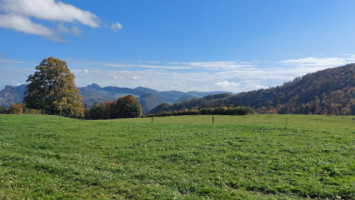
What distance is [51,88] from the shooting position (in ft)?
184

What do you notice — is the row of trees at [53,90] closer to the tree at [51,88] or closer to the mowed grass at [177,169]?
the tree at [51,88]

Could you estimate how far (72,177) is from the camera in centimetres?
1156

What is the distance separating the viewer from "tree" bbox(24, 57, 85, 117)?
2147 inches

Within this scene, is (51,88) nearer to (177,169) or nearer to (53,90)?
(53,90)

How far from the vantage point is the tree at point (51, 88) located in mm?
54531

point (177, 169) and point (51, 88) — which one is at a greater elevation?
point (51, 88)

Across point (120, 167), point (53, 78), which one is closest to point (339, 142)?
point (120, 167)

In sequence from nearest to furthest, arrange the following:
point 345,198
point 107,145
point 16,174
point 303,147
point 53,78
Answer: point 345,198, point 16,174, point 303,147, point 107,145, point 53,78

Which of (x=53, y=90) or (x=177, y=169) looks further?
(x=53, y=90)

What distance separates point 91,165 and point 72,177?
222 cm

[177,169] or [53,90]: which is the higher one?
[53,90]

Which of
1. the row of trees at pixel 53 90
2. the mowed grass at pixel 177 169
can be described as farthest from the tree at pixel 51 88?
the mowed grass at pixel 177 169

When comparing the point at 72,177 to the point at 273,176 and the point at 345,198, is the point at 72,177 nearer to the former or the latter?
the point at 273,176

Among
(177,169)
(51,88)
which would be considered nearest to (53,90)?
(51,88)
